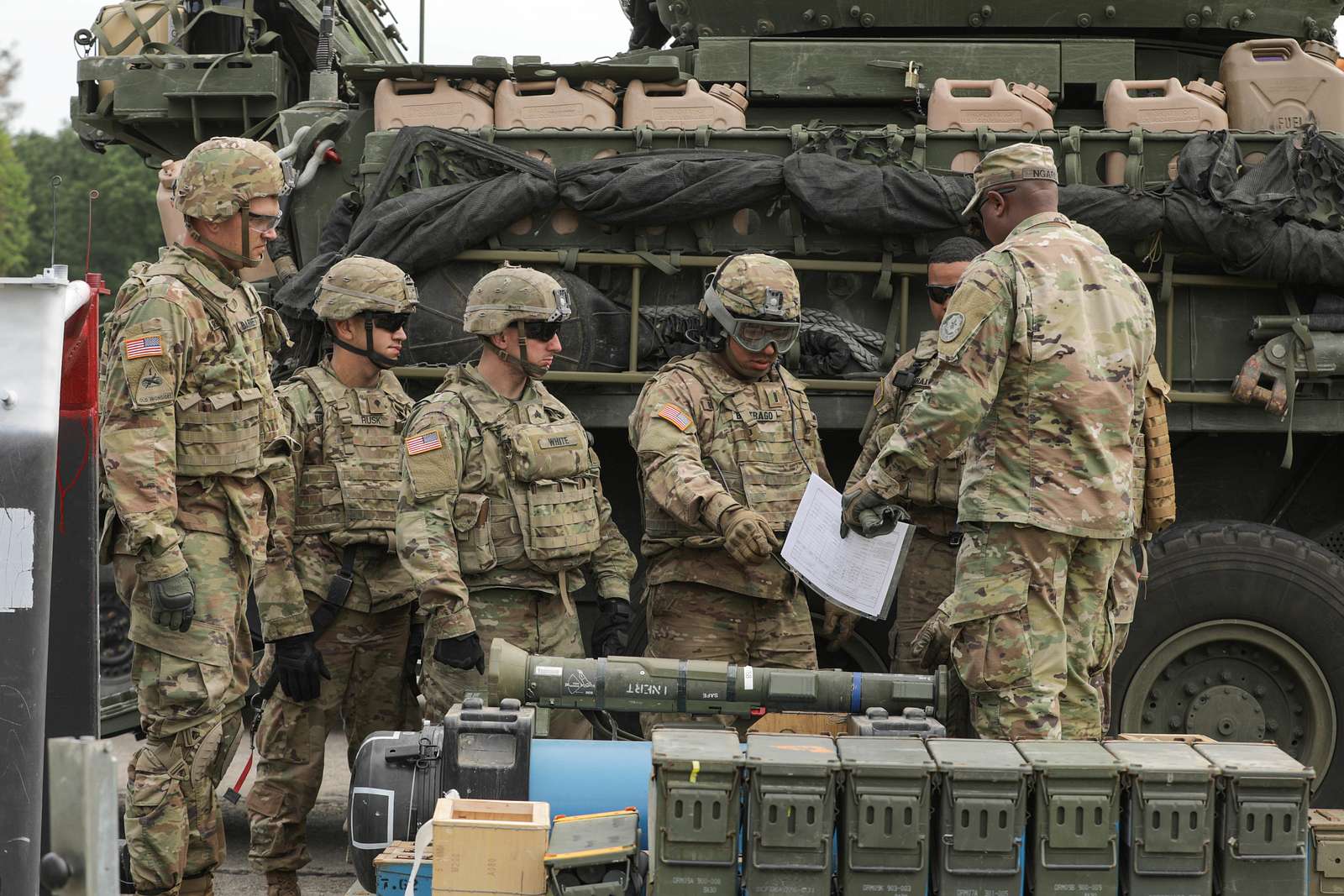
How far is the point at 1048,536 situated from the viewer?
171 inches

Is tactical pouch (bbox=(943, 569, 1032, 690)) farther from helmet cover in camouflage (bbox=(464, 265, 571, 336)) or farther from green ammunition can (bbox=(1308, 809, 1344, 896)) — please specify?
helmet cover in camouflage (bbox=(464, 265, 571, 336))

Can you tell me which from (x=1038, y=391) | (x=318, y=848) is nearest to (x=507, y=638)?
(x=318, y=848)

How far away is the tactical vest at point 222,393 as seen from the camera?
4.60m

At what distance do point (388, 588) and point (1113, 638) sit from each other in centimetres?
236

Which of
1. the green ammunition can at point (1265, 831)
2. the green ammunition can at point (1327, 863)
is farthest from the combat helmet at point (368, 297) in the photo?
the green ammunition can at point (1327, 863)

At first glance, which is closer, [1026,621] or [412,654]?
[1026,621]

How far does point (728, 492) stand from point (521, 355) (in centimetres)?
81

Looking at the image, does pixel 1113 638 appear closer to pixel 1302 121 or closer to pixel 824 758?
pixel 824 758

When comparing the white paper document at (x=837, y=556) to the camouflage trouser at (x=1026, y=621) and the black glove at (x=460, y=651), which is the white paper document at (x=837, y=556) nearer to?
the camouflage trouser at (x=1026, y=621)

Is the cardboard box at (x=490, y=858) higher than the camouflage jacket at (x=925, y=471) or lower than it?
lower

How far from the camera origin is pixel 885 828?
346 centimetres

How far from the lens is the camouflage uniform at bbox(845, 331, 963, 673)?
542 cm

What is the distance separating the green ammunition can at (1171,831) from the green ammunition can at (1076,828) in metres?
0.05

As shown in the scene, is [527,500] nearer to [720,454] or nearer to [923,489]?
[720,454]
